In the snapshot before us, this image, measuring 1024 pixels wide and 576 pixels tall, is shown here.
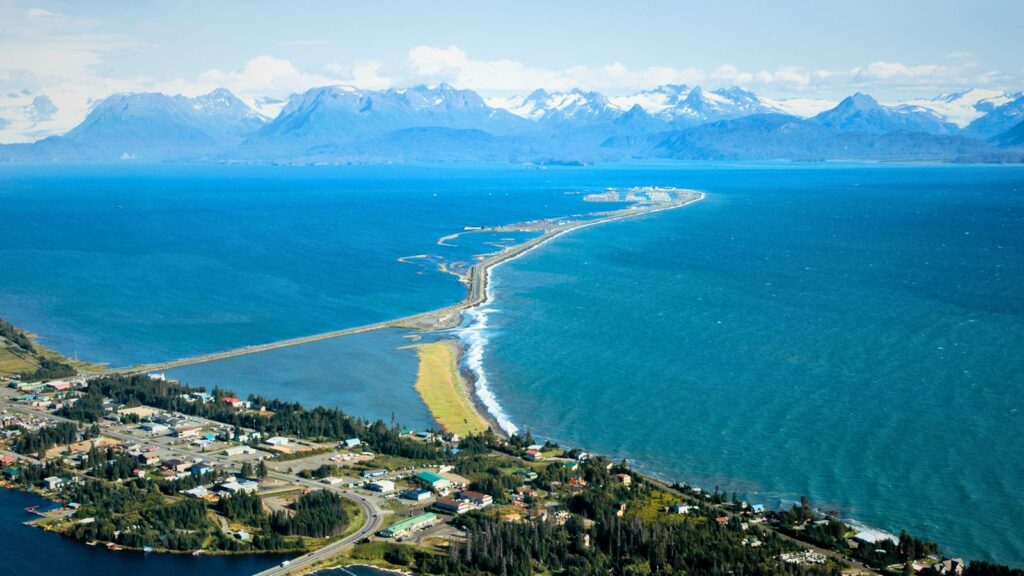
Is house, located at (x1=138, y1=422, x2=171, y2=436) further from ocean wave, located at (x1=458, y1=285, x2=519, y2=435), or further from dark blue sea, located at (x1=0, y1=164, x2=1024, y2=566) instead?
ocean wave, located at (x1=458, y1=285, x2=519, y2=435)

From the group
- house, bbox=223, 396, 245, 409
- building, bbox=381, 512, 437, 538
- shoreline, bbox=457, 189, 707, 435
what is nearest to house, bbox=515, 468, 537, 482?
building, bbox=381, 512, 437, 538

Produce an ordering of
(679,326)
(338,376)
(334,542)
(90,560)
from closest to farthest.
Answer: (90,560), (334,542), (338,376), (679,326)

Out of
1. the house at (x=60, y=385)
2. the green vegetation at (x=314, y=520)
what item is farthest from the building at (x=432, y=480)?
the house at (x=60, y=385)

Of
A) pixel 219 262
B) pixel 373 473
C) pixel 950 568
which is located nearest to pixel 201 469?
pixel 373 473

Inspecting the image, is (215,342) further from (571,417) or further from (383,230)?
(383,230)

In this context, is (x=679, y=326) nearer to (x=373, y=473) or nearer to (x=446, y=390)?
(x=446, y=390)

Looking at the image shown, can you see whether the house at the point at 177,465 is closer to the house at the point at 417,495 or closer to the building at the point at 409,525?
the house at the point at 417,495
